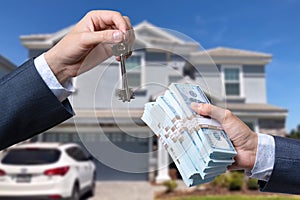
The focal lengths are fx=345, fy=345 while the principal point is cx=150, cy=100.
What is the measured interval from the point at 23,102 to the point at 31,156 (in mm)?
5515

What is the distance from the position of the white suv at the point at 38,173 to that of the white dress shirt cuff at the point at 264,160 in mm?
5072

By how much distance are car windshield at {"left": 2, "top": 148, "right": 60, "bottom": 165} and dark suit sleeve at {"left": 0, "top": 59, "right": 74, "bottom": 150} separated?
17.3 feet

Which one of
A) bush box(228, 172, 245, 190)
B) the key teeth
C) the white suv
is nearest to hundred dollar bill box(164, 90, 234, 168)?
the key teeth

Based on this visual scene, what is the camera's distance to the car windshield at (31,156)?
6004 mm

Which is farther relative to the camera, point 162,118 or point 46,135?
point 46,135

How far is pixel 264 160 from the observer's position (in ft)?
4.13

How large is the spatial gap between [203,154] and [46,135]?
11467 mm

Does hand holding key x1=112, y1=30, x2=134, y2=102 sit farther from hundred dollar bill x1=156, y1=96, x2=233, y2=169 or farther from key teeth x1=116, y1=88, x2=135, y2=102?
hundred dollar bill x1=156, y1=96, x2=233, y2=169

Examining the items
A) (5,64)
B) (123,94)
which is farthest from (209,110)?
(5,64)

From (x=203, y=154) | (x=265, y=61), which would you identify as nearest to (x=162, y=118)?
(x=203, y=154)

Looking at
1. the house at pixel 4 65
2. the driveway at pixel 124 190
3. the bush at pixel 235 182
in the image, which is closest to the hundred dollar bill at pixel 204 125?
the driveway at pixel 124 190

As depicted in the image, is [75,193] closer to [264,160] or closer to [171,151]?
[264,160]

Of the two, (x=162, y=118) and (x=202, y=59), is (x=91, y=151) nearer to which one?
(x=162, y=118)

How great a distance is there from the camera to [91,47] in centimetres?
100
